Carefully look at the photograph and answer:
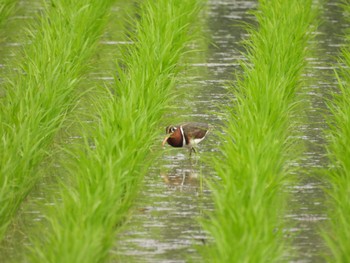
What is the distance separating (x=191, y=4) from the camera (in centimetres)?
1193

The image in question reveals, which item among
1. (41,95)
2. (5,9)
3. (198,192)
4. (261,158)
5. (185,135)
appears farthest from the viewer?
(5,9)

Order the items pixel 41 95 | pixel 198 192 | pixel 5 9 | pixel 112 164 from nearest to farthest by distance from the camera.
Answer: pixel 112 164 < pixel 198 192 < pixel 41 95 < pixel 5 9

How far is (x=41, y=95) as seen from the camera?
7711 mm

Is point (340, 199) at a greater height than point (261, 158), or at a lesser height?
lesser

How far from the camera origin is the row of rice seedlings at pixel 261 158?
5.33 m

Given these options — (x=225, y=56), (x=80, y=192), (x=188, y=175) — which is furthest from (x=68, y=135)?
(x=225, y=56)

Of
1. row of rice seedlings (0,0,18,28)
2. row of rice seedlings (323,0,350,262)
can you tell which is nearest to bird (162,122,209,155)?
row of rice seedlings (323,0,350,262)

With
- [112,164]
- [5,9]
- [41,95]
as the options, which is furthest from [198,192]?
[5,9]

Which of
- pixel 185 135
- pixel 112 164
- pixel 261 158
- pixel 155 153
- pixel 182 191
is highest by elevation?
pixel 112 164

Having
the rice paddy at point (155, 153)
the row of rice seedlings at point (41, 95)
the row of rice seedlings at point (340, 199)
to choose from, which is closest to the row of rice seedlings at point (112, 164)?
the rice paddy at point (155, 153)

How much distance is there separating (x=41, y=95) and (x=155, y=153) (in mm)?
784

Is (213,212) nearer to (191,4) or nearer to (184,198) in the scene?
(184,198)

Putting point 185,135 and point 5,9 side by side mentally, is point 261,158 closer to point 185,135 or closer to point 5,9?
point 185,135

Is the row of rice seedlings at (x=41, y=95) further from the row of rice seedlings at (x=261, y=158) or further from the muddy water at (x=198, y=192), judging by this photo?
the row of rice seedlings at (x=261, y=158)
